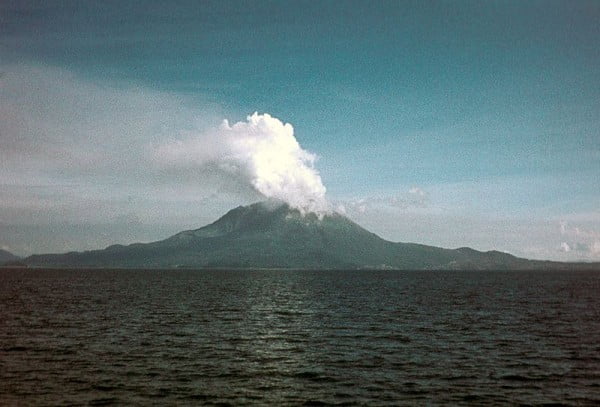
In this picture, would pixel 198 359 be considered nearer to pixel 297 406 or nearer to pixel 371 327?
pixel 297 406

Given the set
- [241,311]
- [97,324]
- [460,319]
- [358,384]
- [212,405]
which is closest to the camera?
[212,405]

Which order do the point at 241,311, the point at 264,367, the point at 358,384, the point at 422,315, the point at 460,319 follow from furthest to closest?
1. the point at 241,311
2. the point at 422,315
3. the point at 460,319
4. the point at 264,367
5. the point at 358,384

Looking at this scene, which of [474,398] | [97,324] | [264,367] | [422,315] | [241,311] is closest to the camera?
[474,398]

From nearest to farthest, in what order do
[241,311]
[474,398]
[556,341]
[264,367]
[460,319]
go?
[474,398]
[264,367]
[556,341]
[460,319]
[241,311]

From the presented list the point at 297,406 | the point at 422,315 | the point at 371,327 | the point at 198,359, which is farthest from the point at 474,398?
the point at 422,315

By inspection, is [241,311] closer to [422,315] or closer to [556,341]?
[422,315]

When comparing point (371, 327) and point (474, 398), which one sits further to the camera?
point (371, 327)

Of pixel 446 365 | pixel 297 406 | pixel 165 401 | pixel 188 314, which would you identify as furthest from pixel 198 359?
pixel 188 314

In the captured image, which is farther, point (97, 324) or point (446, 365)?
point (97, 324)
